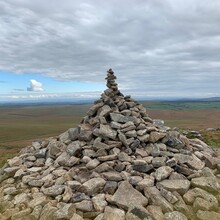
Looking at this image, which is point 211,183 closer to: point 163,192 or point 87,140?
point 163,192

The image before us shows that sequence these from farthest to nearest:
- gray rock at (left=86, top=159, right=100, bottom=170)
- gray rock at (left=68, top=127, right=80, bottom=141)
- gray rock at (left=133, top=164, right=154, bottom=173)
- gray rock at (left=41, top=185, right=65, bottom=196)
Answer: gray rock at (left=68, top=127, right=80, bottom=141) → gray rock at (left=86, top=159, right=100, bottom=170) → gray rock at (left=133, top=164, right=154, bottom=173) → gray rock at (left=41, top=185, right=65, bottom=196)

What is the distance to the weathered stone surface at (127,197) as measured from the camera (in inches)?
417

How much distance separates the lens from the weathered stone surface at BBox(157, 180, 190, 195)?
450 inches

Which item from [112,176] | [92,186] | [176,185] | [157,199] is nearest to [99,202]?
[92,186]

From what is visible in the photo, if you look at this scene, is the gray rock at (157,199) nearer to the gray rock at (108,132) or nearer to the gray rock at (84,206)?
the gray rock at (84,206)

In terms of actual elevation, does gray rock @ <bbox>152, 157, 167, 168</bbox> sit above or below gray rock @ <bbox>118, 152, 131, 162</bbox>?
below

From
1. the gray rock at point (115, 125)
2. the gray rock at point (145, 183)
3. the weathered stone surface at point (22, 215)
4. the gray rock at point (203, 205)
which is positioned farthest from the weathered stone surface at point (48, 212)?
the gray rock at point (203, 205)

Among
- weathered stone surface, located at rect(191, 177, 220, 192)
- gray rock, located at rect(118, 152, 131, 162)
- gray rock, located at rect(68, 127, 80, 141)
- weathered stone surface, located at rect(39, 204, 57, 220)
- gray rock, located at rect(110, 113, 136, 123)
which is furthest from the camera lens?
gray rock, located at rect(68, 127, 80, 141)

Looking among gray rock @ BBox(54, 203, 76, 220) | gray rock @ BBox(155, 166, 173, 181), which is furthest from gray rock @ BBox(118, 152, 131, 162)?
gray rock @ BBox(54, 203, 76, 220)

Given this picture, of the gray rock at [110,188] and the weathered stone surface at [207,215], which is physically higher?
the gray rock at [110,188]

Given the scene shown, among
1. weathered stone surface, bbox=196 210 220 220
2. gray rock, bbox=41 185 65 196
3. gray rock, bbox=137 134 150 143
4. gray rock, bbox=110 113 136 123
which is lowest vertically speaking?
weathered stone surface, bbox=196 210 220 220

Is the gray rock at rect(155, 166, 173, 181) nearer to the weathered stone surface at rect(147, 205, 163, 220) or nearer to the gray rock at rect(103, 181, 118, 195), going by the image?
the weathered stone surface at rect(147, 205, 163, 220)

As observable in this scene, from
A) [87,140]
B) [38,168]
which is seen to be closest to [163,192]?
[87,140]

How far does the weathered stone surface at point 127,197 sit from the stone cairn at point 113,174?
37 millimetres
